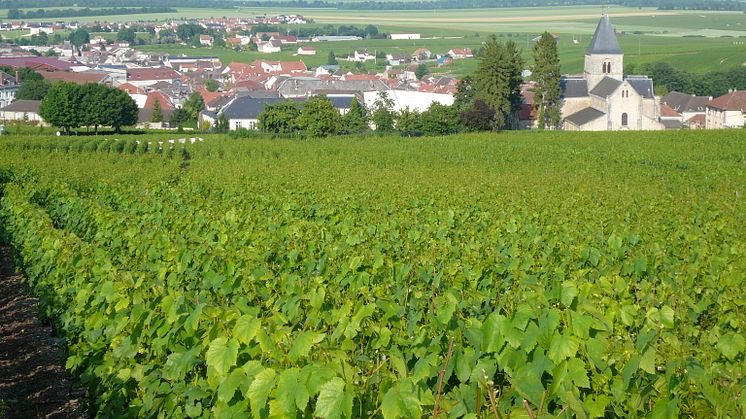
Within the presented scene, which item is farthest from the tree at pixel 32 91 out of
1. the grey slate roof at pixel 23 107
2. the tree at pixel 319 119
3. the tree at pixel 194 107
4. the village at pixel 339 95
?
the tree at pixel 319 119

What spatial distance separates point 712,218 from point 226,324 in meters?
13.4

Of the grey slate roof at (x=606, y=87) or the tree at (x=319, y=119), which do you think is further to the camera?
the grey slate roof at (x=606, y=87)

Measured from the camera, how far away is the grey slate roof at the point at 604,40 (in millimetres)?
81438

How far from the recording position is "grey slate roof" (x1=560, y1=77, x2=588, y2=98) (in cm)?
8069

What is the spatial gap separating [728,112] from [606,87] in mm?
18032

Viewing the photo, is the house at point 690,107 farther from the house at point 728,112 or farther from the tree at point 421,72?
the tree at point 421,72

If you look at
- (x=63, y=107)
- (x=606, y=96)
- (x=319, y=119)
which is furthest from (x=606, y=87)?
(x=63, y=107)

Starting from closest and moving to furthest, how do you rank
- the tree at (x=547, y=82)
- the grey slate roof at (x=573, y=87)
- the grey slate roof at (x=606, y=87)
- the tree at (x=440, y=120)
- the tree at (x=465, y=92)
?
the tree at (x=440, y=120), the tree at (x=547, y=82), the grey slate roof at (x=606, y=87), the tree at (x=465, y=92), the grey slate roof at (x=573, y=87)

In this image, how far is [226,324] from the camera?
20.1 ft

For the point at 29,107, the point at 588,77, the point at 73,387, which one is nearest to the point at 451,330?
the point at 73,387

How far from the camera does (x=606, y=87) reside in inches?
3118

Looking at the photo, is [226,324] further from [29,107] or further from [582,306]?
[29,107]

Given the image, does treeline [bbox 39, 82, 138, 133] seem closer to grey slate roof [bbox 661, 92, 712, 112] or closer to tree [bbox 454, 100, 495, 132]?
tree [bbox 454, 100, 495, 132]

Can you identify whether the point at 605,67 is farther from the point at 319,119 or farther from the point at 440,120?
the point at 319,119
